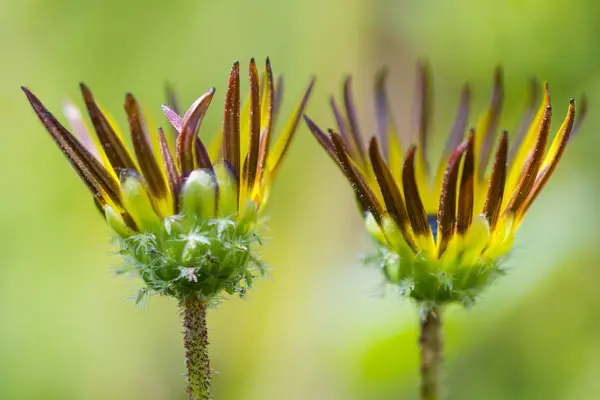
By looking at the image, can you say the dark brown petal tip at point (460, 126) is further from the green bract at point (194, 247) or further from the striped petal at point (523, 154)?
the green bract at point (194, 247)

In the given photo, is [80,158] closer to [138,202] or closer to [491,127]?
[138,202]

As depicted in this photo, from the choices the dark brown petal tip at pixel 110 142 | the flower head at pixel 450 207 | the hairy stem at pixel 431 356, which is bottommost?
the hairy stem at pixel 431 356

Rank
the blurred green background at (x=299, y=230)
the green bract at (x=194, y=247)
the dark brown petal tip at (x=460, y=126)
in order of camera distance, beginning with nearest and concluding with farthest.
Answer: the green bract at (x=194, y=247)
the dark brown petal tip at (x=460, y=126)
the blurred green background at (x=299, y=230)

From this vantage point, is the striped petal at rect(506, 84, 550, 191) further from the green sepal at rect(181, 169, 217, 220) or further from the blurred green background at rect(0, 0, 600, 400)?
the blurred green background at rect(0, 0, 600, 400)

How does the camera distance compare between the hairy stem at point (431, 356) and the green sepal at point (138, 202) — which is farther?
the hairy stem at point (431, 356)

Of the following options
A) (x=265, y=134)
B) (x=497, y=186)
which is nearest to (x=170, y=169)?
(x=265, y=134)

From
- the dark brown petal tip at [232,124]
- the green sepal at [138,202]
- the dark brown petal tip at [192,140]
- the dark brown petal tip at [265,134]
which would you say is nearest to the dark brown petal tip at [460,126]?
the dark brown petal tip at [265,134]
